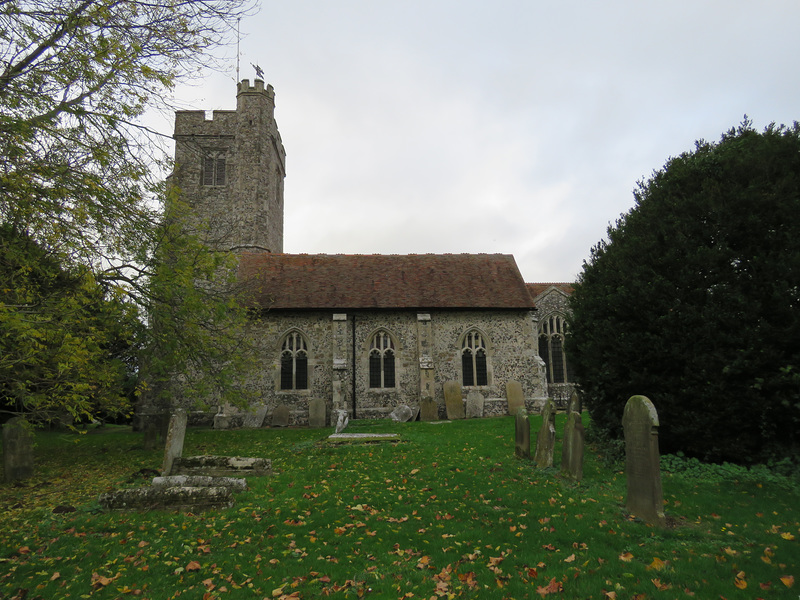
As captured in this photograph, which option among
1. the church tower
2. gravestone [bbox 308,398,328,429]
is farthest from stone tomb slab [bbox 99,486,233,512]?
the church tower

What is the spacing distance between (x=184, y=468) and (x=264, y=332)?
10.3 m

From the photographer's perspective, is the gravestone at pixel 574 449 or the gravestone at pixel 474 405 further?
the gravestone at pixel 474 405

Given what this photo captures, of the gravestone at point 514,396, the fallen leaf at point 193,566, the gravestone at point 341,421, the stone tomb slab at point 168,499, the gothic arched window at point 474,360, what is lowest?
the fallen leaf at point 193,566

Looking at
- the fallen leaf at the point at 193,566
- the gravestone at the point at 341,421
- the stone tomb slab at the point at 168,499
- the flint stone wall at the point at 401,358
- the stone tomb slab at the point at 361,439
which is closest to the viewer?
the fallen leaf at the point at 193,566

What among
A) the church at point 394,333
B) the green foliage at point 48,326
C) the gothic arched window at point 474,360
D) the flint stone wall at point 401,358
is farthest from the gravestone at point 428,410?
the green foliage at point 48,326

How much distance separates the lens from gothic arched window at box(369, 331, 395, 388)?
19.4 m

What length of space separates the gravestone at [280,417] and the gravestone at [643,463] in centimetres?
1400

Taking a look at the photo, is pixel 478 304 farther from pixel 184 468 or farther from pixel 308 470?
pixel 184 468

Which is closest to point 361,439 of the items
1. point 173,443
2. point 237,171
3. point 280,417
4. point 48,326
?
point 173,443

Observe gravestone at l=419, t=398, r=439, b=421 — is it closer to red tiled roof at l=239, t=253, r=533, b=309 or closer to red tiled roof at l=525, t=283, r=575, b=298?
red tiled roof at l=239, t=253, r=533, b=309

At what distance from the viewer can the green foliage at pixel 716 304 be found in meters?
7.50

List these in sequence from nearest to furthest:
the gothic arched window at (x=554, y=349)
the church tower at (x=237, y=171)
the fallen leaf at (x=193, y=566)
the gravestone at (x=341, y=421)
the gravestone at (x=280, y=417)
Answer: the fallen leaf at (x=193, y=566)
the gravestone at (x=341, y=421)
the gravestone at (x=280, y=417)
the gothic arched window at (x=554, y=349)
the church tower at (x=237, y=171)

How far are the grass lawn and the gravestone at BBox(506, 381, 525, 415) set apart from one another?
1009 cm

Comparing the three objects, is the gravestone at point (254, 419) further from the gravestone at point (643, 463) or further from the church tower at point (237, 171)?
the gravestone at point (643, 463)
